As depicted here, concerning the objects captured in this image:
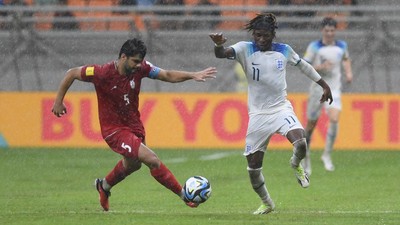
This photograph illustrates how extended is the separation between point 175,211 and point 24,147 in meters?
9.05

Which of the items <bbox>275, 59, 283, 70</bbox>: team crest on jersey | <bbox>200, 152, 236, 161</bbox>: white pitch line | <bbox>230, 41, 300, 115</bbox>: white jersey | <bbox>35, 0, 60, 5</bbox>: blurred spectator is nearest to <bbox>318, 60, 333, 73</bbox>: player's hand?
<bbox>200, 152, 236, 161</bbox>: white pitch line

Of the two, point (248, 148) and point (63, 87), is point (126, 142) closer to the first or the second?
point (63, 87)

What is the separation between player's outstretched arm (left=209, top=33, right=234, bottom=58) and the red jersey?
2.27ft

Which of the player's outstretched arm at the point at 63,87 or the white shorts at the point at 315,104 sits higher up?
the player's outstretched arm at the point at 63,87

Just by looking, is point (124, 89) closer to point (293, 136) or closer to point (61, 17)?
point (293, 136)

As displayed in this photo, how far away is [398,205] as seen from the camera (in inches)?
529

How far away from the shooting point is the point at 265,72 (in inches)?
489

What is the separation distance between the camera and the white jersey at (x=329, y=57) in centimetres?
1788

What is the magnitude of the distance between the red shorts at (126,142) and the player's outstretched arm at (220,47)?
1.27 metres

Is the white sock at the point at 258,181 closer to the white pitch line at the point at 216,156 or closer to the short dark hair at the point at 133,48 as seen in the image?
the short dark hair at the point at 133,48

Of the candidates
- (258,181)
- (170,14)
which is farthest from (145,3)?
(258,181)

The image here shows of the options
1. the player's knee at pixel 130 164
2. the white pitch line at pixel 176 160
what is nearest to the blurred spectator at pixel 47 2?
the white pitch line at pixel 176 160

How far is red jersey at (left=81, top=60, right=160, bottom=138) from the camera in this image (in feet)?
40.2

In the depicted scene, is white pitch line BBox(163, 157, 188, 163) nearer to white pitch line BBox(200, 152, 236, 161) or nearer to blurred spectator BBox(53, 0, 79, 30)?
white pitch line BBox(200, 152, 236, 161)
